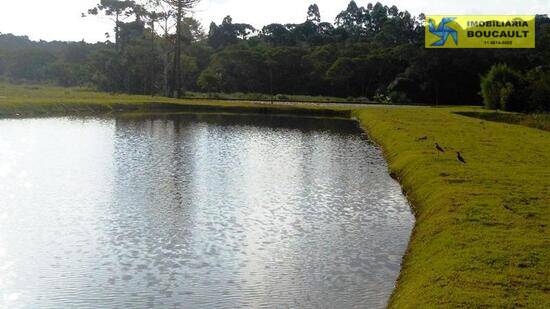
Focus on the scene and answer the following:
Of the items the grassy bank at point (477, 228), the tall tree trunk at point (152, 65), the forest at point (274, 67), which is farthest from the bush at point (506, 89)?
the tall tree trunk at point (152, 65)

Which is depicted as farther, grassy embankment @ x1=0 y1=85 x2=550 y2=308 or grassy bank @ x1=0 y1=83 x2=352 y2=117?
grassy bank @ x1=0 y1=83 x2=352 y2=117

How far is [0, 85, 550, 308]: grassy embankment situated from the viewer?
486 inches

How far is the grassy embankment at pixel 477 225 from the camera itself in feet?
40.5

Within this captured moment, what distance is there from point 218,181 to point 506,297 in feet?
57.7

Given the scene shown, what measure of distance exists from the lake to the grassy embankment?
960 millimetres

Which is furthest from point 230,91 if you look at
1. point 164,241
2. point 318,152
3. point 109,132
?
point 164,241

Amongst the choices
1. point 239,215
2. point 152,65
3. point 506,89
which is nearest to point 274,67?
point 152,65

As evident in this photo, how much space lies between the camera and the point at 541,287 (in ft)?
40.2

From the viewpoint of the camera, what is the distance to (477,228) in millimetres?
16812

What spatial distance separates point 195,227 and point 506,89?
64.2m

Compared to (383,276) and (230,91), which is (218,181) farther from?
(230,91)

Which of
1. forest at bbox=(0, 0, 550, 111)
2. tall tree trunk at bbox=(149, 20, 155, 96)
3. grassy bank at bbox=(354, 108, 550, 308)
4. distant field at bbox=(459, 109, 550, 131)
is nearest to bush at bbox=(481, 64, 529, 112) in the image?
distant field at bbox=(459, 109, 550, 131)

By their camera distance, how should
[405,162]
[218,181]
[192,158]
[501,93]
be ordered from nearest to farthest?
1. [218,181]
2. [405,162]
3. [192,158]
4. [501,93]

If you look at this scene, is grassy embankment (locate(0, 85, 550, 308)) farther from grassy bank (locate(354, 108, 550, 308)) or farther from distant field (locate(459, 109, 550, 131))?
distant field (locate(459, 109, 550, 131))
